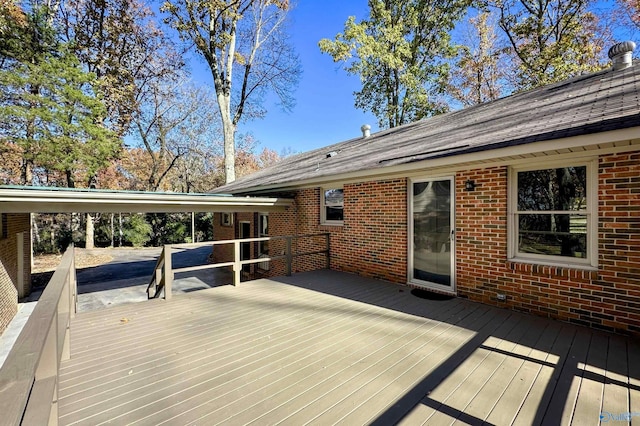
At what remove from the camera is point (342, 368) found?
8.73ft

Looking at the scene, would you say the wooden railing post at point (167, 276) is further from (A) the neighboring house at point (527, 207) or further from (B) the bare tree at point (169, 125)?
(B) the bare tree at point (169, 125)

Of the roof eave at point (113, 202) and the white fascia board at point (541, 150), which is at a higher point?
the white fascia board at point (541, 150)

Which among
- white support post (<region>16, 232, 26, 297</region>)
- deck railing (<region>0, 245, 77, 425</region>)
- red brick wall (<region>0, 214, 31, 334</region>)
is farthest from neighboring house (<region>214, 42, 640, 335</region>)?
white support post (<region>16, 232, 26, 297</region>)

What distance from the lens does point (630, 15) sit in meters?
11.9

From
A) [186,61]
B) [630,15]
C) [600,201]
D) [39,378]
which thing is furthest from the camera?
[186,61]

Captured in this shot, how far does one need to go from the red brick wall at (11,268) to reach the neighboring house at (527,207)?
354 inches

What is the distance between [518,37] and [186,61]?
18940 mm

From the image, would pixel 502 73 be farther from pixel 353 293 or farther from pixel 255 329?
pixel 255 329

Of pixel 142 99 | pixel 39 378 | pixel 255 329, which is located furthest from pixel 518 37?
pixel 142 99

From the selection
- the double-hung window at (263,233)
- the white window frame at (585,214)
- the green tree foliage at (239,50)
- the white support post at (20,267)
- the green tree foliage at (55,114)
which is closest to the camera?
the white window frame at (585,214)

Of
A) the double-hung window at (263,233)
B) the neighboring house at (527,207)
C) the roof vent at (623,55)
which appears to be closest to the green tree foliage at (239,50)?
the double-hung window at (263,233)

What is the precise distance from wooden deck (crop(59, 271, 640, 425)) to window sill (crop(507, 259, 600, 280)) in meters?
0.62

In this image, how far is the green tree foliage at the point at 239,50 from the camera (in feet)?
44.6

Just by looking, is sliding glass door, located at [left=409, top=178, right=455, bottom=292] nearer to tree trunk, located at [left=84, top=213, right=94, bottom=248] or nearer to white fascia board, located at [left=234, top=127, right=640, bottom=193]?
white fascia board, located at [left=234, top=127, right=640, bottom=193]
